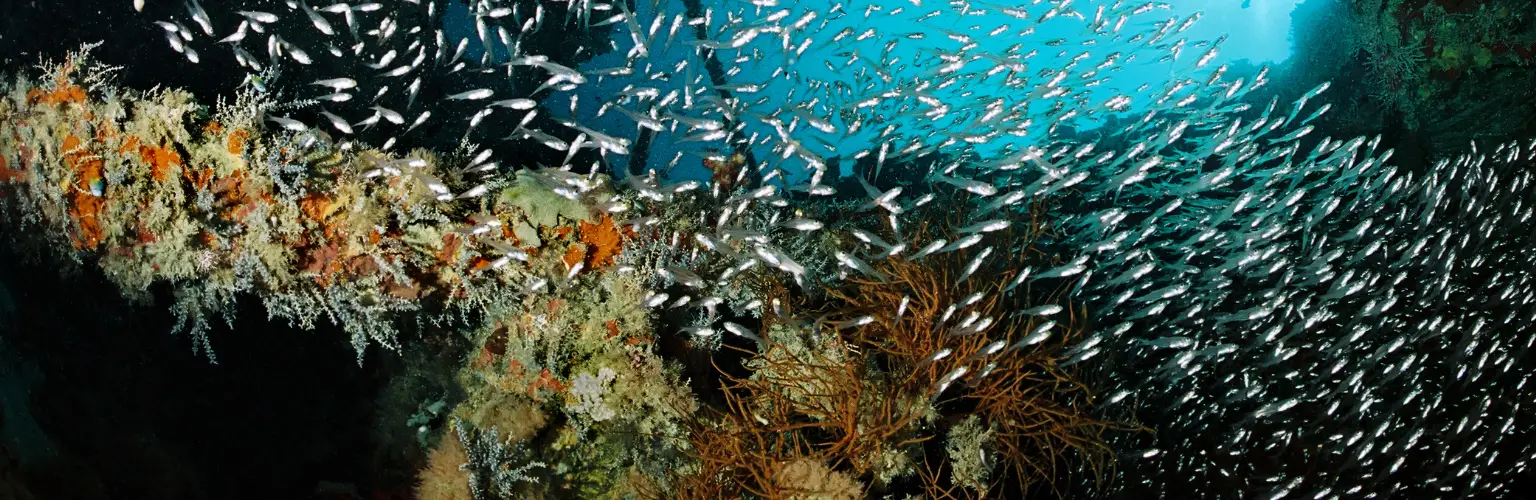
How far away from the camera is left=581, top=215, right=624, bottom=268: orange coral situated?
4.60 meters

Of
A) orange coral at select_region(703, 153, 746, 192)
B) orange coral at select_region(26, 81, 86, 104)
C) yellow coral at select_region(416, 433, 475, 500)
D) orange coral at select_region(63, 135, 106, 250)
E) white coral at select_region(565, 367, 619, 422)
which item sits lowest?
yellow coral at select_region(416, 433, 475, 500)

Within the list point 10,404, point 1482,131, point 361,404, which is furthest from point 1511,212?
point 10,404

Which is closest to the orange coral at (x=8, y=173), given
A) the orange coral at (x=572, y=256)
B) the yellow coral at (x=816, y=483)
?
the orange coral at (x=572, y=256)

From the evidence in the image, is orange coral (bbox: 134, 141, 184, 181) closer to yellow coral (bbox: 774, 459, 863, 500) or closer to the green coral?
yellow coral (bbox: 774, 459, 863, 500)

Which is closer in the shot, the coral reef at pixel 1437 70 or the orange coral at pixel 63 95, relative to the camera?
the orange coral at pixel 63 95

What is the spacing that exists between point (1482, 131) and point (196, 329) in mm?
13430

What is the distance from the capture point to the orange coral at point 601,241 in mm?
4604

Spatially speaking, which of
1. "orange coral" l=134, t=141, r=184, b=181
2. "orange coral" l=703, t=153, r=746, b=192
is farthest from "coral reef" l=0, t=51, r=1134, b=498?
"orange coral" l=703, t=153, r=746, b=192

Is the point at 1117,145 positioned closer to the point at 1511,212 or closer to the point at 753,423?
the point at 1511,212

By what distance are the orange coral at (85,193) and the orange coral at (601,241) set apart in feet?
8.77

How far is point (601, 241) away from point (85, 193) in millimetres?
2885

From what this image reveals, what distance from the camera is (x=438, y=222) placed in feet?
13.9

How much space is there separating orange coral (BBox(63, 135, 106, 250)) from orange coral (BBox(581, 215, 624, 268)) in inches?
105

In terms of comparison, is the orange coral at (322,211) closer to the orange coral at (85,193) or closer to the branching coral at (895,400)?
the orange coral at (85,193)
